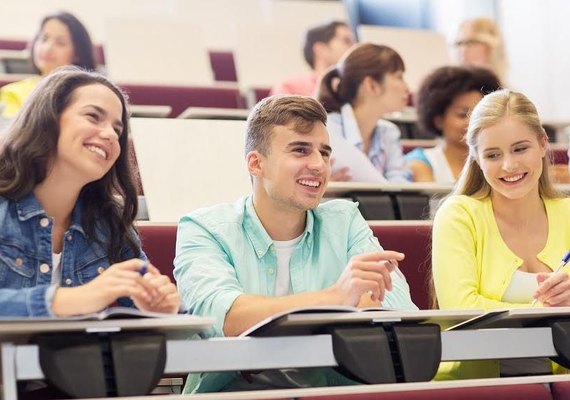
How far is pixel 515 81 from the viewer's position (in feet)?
8.65

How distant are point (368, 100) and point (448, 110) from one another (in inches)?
5.1

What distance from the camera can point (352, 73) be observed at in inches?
65.2

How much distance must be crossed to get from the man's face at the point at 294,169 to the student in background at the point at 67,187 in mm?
130

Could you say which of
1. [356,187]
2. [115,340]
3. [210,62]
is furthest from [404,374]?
[210,62]

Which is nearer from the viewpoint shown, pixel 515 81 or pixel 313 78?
pixel 313 78

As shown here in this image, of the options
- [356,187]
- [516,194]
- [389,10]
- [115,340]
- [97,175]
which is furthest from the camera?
[389,10]

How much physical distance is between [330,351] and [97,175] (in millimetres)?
319

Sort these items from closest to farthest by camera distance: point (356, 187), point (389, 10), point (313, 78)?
point (356, 187) → point (313, 78) → point (389, 10)

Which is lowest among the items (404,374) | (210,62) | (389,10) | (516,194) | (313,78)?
(404,374)

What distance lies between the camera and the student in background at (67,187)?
90 centimetres

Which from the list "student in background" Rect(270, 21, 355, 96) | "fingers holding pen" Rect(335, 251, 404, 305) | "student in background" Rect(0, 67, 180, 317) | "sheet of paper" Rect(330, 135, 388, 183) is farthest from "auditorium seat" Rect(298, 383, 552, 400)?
"student in background" Rect(270, 21, 355, 96)

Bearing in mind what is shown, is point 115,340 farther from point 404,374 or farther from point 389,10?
point 389,10

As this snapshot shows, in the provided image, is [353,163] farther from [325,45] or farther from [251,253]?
[325,45]

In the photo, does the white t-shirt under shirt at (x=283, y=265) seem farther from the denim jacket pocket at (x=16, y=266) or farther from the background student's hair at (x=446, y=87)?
the background student's hair at (x=446, y=87)
